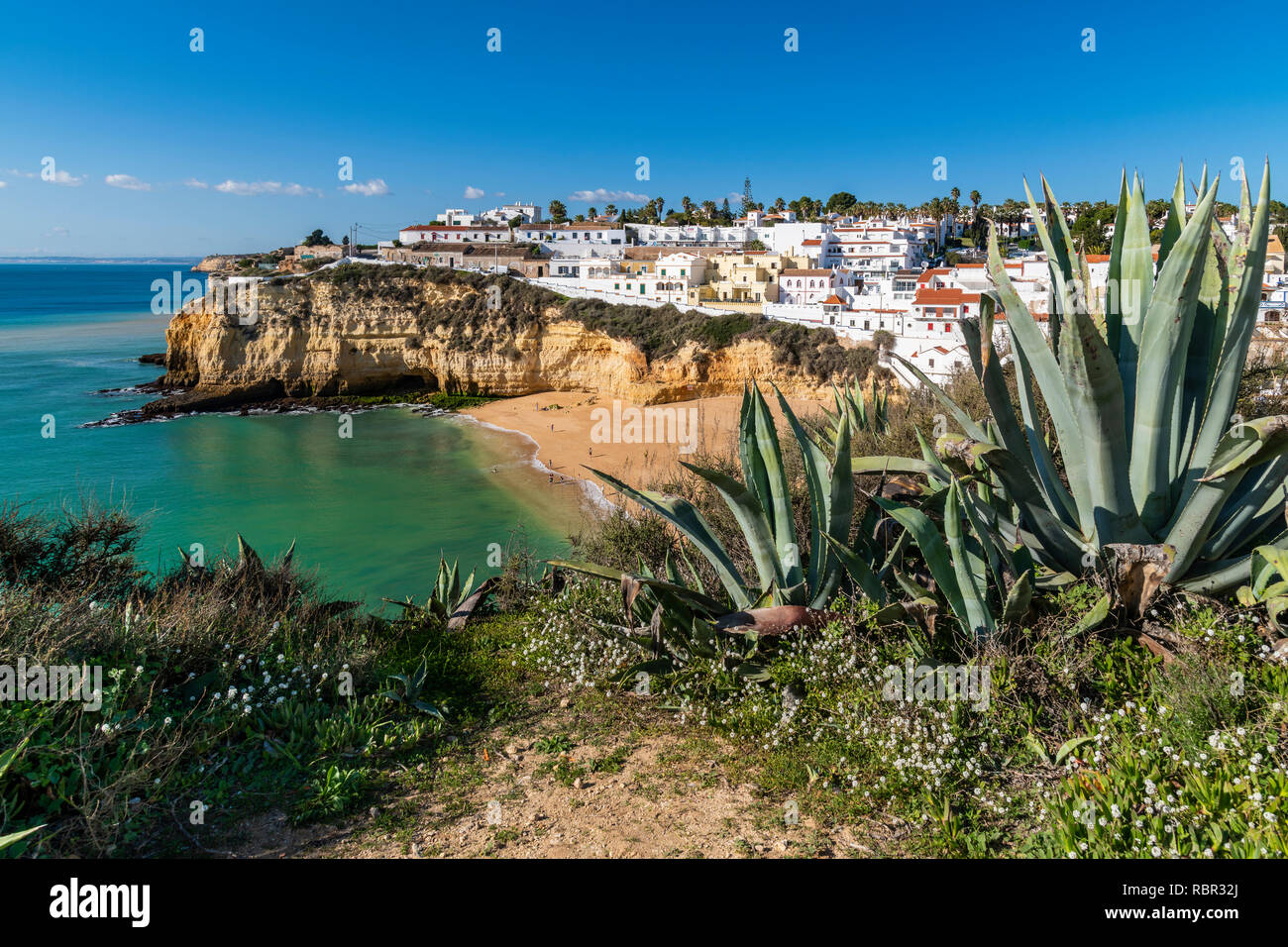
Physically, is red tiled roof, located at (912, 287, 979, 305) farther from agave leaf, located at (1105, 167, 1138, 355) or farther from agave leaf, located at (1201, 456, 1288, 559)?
agave leaf, located at (1201, 456, 1288, 559)

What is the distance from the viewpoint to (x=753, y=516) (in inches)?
160

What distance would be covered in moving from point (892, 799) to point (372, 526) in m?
18.6

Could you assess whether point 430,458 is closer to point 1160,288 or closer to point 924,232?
point 1160,288

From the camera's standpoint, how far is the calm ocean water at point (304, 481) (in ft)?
56.9

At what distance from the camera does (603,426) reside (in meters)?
31.8

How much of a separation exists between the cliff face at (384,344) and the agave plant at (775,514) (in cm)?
3313

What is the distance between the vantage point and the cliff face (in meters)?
38.7

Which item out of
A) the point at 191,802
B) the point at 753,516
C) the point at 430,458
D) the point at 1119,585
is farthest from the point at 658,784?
the point at 430,458

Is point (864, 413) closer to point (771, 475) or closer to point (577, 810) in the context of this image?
point (771, 475)

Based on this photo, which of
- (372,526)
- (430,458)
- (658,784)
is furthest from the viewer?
(430,458)

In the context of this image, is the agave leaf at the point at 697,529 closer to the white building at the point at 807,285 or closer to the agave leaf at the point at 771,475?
the agave leaf at the point at 771,475

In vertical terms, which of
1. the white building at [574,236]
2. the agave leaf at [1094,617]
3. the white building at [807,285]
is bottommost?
the agave leaf at [1094,617]

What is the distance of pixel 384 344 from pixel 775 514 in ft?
132

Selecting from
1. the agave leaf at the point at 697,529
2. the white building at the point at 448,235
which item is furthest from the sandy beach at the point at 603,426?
the white building at the point at 448,235
